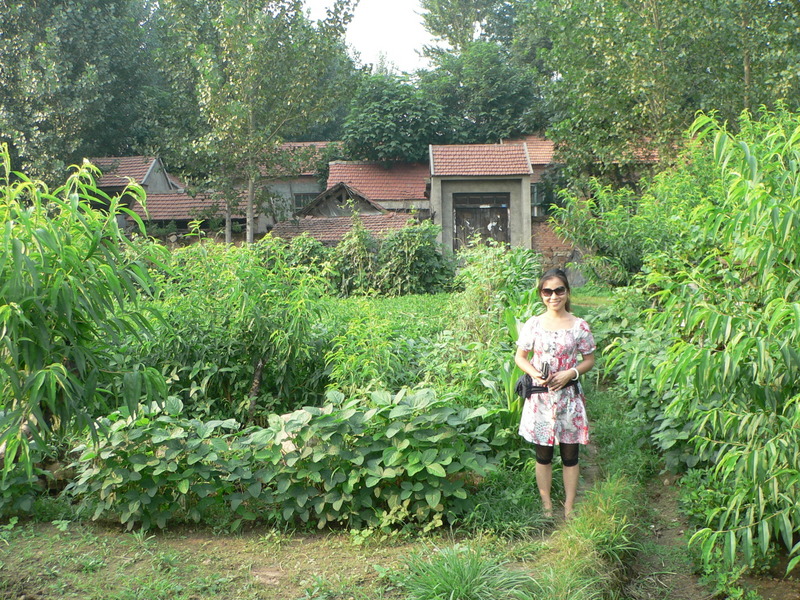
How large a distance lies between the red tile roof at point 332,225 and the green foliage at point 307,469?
57.4 ft

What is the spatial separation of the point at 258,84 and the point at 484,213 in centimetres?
900

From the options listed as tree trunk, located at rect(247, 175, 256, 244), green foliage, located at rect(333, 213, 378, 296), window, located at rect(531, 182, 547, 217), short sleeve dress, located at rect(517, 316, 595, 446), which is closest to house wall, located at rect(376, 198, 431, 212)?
window, located at rect(531, 182, 547, 217)

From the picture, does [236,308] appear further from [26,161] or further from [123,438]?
[26,161]

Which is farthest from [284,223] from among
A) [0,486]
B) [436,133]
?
[0,486]

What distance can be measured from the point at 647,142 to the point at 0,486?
2172 centimetres

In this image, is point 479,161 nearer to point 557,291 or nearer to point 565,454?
point 557,291

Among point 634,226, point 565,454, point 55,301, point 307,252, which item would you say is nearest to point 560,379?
point 565,454

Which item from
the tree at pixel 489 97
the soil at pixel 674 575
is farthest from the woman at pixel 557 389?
the tree at pixel 489 97

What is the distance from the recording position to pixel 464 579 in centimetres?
334

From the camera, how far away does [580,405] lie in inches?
175

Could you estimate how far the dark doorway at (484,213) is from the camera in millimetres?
24703

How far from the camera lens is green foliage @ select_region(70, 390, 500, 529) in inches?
168

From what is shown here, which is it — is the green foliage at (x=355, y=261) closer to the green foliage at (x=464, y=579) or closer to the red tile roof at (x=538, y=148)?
the green foliage at (x=464, y=579)

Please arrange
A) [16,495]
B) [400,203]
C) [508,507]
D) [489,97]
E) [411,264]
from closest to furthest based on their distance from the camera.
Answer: [508,507]
[16,495]
[411,264]
[400,203]
[489,97]
